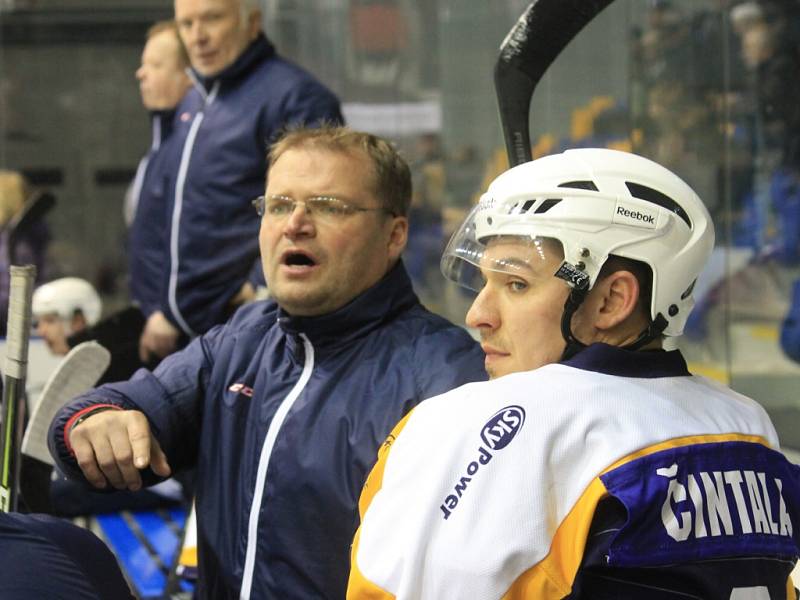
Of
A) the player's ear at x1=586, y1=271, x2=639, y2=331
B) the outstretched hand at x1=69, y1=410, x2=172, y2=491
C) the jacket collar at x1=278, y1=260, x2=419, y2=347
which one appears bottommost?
the outstretched hand at x1=69, y1=410, x2=172, y2=491

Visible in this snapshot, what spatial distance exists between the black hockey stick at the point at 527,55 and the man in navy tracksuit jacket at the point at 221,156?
53.2 inches

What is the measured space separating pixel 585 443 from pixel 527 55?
105 centimetres

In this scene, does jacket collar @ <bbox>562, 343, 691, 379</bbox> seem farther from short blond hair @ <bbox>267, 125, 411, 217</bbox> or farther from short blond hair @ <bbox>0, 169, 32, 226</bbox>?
short blond hair @ <bbox>0, 169, 32, 226</bbox>

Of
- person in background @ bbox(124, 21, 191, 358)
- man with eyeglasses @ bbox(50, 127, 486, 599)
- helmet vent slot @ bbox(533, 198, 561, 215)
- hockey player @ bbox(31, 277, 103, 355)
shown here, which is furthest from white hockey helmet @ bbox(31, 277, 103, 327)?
helmet vent slot @ bbox(533, 198, 561, 215)

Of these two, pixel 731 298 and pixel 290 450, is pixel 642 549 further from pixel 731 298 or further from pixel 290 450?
pixel 731 298

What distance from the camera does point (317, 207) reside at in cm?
244

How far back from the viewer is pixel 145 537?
15.4 feet

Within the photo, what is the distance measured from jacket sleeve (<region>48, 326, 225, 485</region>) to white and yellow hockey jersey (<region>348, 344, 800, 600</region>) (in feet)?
2.79

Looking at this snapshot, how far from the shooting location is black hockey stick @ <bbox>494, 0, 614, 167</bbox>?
2.33m

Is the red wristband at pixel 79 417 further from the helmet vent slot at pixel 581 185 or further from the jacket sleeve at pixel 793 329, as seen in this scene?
the jacket sleeve at pixel 793 329

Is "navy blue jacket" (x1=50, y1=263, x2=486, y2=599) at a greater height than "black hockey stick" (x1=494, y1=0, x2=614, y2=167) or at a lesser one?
lesser

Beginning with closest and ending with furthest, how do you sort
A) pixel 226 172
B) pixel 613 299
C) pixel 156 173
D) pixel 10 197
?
pixel 613 299, pixel 226 172, pixel 156 173, pixel 10 197

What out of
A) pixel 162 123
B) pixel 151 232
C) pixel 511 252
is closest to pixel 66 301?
pixel 151 232

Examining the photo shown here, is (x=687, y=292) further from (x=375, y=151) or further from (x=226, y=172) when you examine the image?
(x=226, y=172)
